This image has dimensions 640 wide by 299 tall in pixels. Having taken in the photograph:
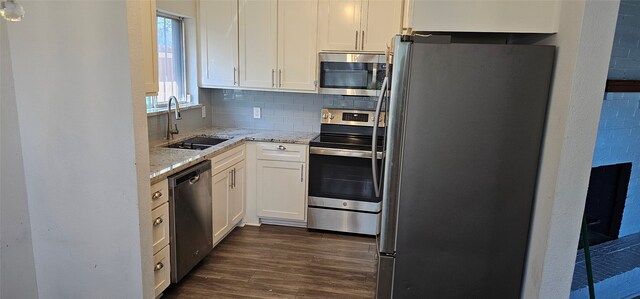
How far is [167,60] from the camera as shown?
138 inches

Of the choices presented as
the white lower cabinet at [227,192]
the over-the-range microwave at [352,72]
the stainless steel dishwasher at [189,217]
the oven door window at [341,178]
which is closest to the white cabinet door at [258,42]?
the over-the-range microwave at [352,72]

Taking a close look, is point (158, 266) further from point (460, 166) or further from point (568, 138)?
point (568, 138)

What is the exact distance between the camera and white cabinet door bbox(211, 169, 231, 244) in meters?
3.00

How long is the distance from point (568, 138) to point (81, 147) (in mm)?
2183

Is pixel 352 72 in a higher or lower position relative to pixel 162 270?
higher

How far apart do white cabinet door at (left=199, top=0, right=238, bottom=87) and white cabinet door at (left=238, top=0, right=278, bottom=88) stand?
0.08 m

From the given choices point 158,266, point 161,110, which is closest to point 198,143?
point 161,110

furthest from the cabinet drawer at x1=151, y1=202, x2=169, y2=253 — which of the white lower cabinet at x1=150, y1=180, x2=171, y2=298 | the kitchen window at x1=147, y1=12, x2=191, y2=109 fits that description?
the kitchen window at x1=147, y1=12, x2=191, y2=109

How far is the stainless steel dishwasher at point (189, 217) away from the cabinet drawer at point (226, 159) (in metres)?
0.13

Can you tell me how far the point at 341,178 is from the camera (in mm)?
3510

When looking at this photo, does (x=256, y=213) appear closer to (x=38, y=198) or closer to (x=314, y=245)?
(x=314, y=245)

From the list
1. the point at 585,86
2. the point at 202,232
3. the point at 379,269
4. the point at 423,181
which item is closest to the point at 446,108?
the point at 423,181

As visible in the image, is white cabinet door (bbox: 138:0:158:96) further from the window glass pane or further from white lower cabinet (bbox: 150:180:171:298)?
white lower cabinet (bbox: 150:180:171:298)

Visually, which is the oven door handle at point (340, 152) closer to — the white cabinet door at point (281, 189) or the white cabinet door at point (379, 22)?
the white cabinet door at point (281, 189)
